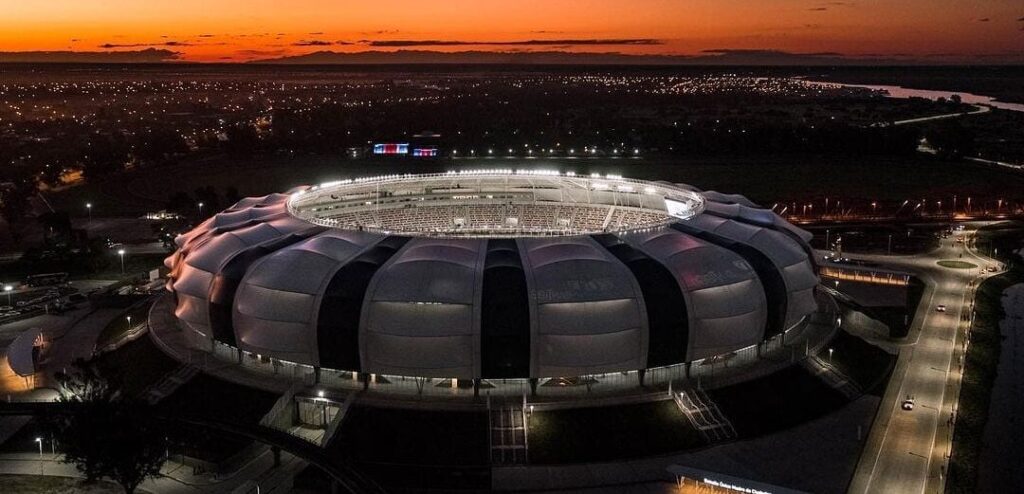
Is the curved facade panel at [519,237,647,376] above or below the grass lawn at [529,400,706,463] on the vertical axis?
above

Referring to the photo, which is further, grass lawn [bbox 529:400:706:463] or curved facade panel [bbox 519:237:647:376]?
curved facade panel [bbox 519:237:647:376]

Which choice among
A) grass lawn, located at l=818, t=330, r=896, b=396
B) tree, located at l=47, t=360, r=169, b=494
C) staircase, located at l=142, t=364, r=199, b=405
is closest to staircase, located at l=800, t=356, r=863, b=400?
grass lawn, located at l=818, t=330, r=896, b=396

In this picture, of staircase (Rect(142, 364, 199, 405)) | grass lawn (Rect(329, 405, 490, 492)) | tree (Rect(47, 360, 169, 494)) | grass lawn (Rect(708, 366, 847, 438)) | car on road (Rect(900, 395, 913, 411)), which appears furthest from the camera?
car on road (Rect(900, 395, 913, 411))

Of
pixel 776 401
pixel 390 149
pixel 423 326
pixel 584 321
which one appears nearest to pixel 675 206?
pixel 776 401

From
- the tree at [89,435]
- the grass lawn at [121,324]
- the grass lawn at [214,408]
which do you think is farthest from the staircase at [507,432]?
the grass lawn at [121,324]

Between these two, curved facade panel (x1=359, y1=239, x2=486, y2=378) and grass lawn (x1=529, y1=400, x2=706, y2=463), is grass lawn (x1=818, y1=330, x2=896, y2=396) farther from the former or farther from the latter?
curved facade panel (x1=359, y1=239, x2=486, y2=378)
